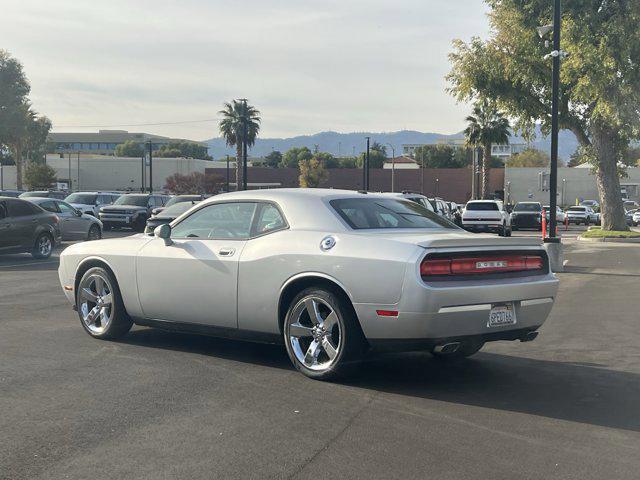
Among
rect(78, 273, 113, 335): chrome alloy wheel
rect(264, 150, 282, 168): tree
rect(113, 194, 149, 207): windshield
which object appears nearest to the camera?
→ rect(78, 273, 113, 335): chrome alloy wheel

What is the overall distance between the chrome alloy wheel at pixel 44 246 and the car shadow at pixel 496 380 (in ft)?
38.0

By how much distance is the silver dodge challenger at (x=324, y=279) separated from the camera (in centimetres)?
618

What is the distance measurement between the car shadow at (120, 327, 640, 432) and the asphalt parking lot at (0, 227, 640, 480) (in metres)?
0.02

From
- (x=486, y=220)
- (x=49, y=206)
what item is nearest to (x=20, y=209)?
(x=49, y=206)

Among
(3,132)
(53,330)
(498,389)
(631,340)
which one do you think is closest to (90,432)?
(498,389)

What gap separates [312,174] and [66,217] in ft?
196

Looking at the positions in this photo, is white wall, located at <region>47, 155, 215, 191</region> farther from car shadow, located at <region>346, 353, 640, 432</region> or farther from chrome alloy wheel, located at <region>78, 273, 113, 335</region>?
car shadow, located at <region>346, 353, 640, 432</region>

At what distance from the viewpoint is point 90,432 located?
5.14m

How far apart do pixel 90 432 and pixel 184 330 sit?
2575 millimetres

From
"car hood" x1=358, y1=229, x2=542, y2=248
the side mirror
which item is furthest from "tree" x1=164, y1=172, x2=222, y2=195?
"car hood" x1=358, y1=229, x2=542, y2=248

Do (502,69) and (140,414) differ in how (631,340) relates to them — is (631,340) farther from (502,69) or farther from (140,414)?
(502,69)

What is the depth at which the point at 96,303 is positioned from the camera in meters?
8.40

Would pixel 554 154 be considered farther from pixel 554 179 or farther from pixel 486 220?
pixel 486 220

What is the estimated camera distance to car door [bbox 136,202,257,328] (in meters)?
7.25
